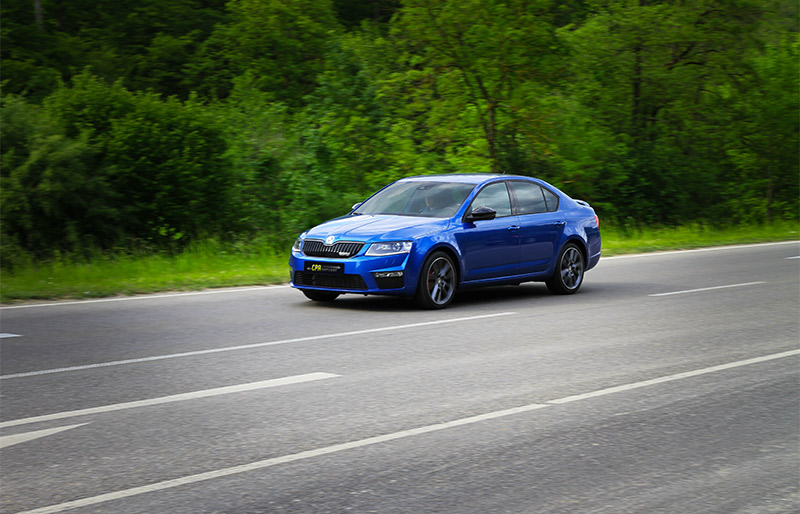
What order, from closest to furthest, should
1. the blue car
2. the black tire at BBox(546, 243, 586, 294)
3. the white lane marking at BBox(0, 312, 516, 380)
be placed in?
the white lane marking at BBox(0, 312, 516, 380) < the blue car < the black tire at BBox(546, 243, 586, 294)

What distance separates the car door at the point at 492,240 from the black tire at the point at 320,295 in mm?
1750

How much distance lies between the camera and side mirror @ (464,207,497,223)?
1234 centimetres

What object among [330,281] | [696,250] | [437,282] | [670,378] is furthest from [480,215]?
[696,250]

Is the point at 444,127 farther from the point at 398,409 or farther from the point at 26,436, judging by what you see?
the point at 26,436

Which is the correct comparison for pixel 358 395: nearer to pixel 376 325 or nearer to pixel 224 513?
pixel 224 513

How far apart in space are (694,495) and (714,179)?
2954 centimetres

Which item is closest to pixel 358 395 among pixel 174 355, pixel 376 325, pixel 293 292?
pixel 174 355

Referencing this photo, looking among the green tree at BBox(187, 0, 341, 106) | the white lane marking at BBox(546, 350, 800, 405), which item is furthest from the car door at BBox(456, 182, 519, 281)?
the green tree at BBox(187, 0, 341, 106)

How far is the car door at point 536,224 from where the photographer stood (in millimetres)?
13055

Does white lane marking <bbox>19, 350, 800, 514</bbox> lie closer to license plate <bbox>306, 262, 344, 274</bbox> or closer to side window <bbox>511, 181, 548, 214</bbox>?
license plate <bbox>306, 262, 344, 274</bbox>

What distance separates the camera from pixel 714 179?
1288 inches

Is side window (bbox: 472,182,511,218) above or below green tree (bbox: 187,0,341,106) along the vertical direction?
below

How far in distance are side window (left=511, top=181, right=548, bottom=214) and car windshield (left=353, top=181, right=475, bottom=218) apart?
84 cm

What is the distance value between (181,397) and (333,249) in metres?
4.97
